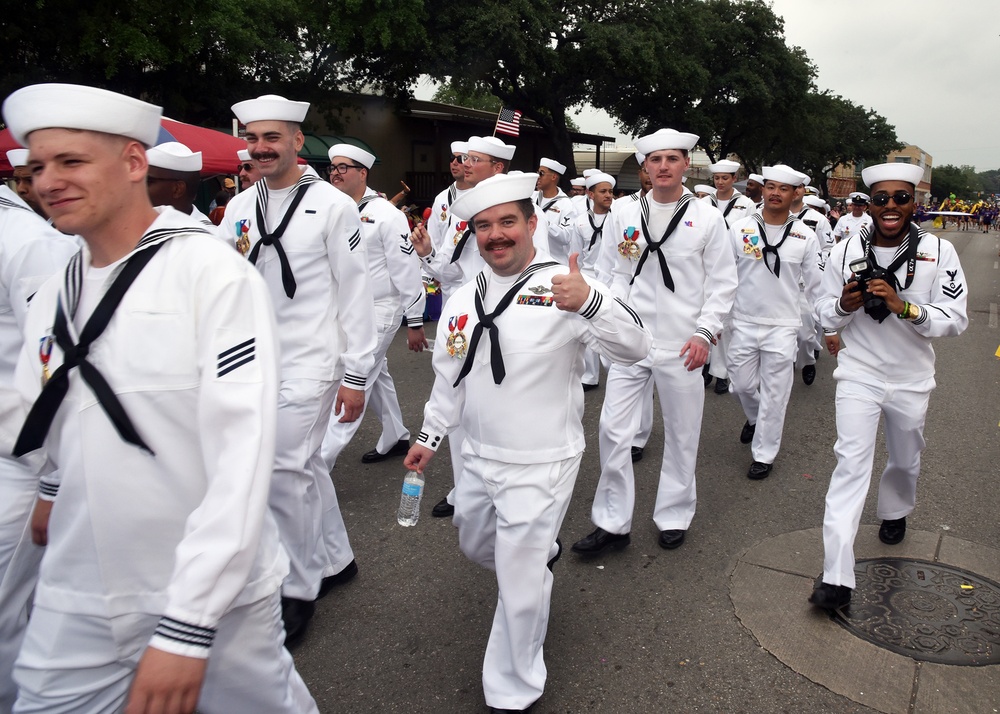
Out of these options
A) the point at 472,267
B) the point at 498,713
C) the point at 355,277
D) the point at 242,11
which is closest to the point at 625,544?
the point at 498,713

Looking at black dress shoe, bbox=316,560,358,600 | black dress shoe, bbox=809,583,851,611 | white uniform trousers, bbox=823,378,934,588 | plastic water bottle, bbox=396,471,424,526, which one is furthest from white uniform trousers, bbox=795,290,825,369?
plastic water bottle, bbox=396,471,424,526

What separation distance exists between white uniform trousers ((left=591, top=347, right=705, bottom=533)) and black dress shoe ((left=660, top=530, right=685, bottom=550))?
0.03 meters

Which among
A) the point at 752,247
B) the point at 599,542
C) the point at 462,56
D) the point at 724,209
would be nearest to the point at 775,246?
the point at 752,247

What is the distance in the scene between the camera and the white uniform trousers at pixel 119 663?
2.02 metres

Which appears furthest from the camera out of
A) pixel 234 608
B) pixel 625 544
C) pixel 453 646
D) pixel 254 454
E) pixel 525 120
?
pixel 525 120

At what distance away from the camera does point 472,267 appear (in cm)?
661

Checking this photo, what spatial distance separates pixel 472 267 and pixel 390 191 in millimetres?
25286

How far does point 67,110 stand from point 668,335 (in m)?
3.71

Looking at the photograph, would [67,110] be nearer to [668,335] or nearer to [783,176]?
[668,335]

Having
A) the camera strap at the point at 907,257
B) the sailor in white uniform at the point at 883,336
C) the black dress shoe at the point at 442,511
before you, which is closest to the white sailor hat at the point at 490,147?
the black dress shoe at the point at 442,511

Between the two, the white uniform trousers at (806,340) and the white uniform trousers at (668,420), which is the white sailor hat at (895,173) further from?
the white uniform trousers at (806,340)

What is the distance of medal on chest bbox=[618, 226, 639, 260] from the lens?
5.22m

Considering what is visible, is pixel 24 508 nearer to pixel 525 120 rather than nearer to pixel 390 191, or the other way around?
pixel 390 191

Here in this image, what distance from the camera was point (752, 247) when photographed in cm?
686
